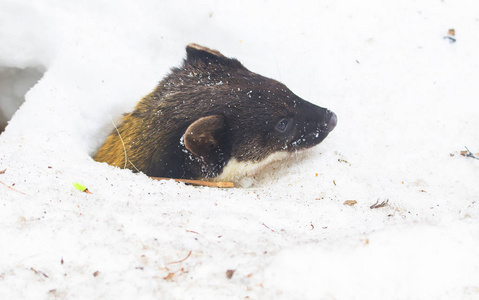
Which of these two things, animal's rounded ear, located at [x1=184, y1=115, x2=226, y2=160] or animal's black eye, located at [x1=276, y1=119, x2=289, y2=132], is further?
animal's black eye, located at [x1=276, y1=119, x2=289, y2=132]

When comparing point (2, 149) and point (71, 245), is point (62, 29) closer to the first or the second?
point (2, 149)

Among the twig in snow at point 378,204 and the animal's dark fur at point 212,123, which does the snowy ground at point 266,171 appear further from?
the animal's dark fur at point 212,123

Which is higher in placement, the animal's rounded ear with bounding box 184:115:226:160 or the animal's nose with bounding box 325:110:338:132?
the animal's nose with bounding box 325:110:338:132

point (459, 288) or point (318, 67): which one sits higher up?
point (318, 67)

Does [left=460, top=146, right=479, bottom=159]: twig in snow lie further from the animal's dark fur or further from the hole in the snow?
the hole in the snow

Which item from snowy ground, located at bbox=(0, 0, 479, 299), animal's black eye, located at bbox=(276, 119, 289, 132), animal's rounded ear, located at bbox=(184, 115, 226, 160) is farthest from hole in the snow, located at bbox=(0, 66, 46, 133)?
animal's black eye, located at bbox=(276, 119, 289, 132)

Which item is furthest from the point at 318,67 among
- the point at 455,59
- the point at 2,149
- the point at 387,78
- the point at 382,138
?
the point at 2,149
